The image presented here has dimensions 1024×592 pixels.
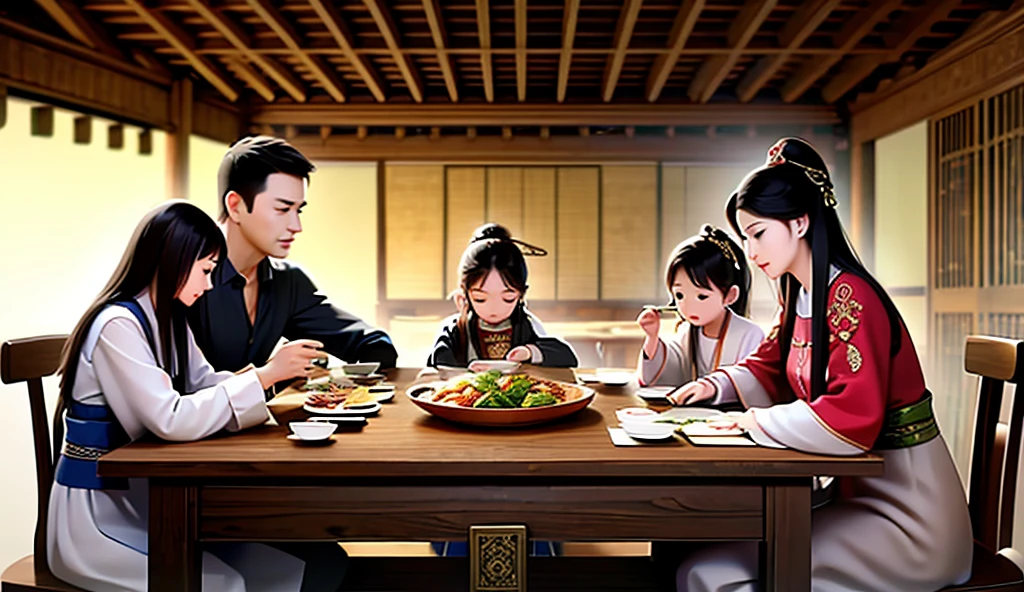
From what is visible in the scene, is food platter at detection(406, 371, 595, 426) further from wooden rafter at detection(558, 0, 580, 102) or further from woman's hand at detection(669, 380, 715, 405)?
wooden rafter at detection(558, 0, 580, 102)

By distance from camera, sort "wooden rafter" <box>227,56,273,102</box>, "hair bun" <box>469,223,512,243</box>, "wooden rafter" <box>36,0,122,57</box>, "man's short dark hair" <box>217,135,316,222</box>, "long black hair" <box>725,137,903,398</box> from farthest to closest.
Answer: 1. "wooden rafter" <box>227,56,273,102</box>
2. "wooden rafter" <box>36,0,122,57</box>
3. "hair bun" <box>469,223,512,243</box>
4. "man's short dark hair" <box>217,135,316,222</box>
5. "long black hair" <box>725,137,903,398</box>

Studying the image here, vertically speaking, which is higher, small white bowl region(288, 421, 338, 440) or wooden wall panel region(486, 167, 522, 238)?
wooden wall panel region(486, 167, 522, 238)

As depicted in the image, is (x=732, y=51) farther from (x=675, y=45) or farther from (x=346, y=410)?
(x=346, y=410)

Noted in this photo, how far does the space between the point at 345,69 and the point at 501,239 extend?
3723mm

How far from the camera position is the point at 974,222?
17.7ft

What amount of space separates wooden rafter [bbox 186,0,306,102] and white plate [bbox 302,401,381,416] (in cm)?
327

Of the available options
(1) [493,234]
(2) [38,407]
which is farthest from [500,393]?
(1) [493,234]

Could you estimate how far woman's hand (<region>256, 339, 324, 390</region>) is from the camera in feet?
6.86

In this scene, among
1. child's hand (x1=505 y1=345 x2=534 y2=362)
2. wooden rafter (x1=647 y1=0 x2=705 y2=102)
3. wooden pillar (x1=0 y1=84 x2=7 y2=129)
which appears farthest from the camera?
wooden rafter (x1=647 y1=0 x2=705 y2=102)

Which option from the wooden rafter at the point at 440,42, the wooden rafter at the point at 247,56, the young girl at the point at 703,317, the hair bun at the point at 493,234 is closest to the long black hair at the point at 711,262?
the young girl at the point at 703,317

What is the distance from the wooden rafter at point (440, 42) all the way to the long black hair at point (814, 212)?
10.1ft

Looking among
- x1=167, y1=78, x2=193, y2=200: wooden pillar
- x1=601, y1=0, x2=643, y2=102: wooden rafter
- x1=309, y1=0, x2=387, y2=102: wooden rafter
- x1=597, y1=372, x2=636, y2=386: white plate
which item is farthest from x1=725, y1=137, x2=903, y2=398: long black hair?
x1=167, y1=78, x2=193, y2=200: wooden pillar

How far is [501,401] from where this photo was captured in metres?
2.09

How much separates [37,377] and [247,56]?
12.9ft
